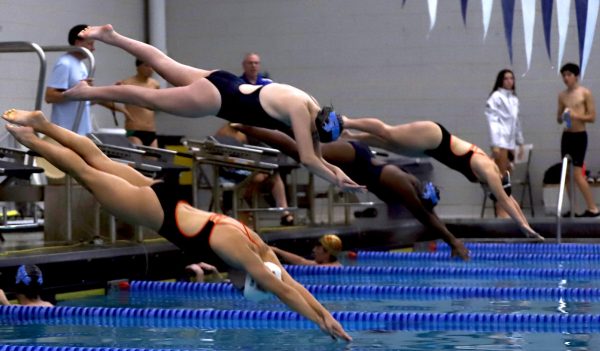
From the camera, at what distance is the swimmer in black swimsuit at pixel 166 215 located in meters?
5.99

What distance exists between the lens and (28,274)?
7.49 metres

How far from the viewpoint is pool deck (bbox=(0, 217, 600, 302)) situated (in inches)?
333

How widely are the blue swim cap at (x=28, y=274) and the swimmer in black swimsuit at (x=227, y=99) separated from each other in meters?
1.08

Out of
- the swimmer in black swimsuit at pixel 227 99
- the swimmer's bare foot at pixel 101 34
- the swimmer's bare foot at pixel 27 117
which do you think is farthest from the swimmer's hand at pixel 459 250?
the swimmer's bare foot at pixel 27 117

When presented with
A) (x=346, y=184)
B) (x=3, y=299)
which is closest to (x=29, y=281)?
(x=3, y=299)

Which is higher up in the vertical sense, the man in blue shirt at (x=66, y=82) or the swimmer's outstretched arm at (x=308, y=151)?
the man in blue shirt at (x=66, y=82)

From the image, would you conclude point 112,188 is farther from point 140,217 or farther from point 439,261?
point 439,261

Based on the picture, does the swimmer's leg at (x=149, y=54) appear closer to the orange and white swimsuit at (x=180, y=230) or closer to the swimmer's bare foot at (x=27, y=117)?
the swimmer's bare foot at (x=27, y=117)

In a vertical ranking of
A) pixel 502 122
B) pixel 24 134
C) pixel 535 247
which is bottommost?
pixel 535 247

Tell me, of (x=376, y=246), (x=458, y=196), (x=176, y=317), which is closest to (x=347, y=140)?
(x=376, y=246)

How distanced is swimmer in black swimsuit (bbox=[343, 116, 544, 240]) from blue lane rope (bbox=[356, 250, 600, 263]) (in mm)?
984

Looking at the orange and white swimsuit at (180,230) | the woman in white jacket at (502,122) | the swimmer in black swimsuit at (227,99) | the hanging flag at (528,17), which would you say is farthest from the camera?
the woman in white jacket at (502,122)

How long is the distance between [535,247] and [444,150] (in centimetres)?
215

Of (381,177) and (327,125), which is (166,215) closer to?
(327,125)
